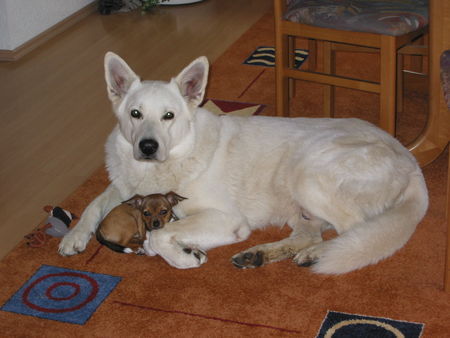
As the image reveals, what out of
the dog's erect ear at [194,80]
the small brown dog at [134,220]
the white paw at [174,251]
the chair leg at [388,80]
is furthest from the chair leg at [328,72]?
the white paw at [174,251]

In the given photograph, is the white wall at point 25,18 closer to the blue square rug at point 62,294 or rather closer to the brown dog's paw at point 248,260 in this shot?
the blue square rug at point 62,294

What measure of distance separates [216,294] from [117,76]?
41.1 inches

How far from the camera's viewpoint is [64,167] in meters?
3.86

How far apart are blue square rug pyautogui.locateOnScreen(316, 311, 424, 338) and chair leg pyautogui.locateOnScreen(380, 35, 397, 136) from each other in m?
1.31

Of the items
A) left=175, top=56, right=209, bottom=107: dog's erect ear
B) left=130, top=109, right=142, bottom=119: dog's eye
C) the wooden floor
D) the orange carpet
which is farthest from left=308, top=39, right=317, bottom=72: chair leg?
left=130, top=109, right=142, bottom=119: dog's eye

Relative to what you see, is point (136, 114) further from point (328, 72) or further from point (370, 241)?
point (328, 72)

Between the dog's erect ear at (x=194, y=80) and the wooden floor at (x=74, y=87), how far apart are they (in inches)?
39.0

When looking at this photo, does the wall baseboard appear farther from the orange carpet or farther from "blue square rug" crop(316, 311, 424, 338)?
"blue square rug" crop(316, 311, 424, 338)

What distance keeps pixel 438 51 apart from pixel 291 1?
92 centimetres

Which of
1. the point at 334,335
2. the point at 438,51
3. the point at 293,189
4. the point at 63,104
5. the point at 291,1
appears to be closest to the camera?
the point at 334,335

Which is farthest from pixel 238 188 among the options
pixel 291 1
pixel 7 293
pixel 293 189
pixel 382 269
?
pixel 291 1

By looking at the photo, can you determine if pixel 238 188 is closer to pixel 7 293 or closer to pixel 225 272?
pixel 225 272

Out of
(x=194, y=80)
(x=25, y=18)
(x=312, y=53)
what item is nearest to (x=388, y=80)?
(x=194, y=80)

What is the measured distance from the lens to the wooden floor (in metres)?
3.67
